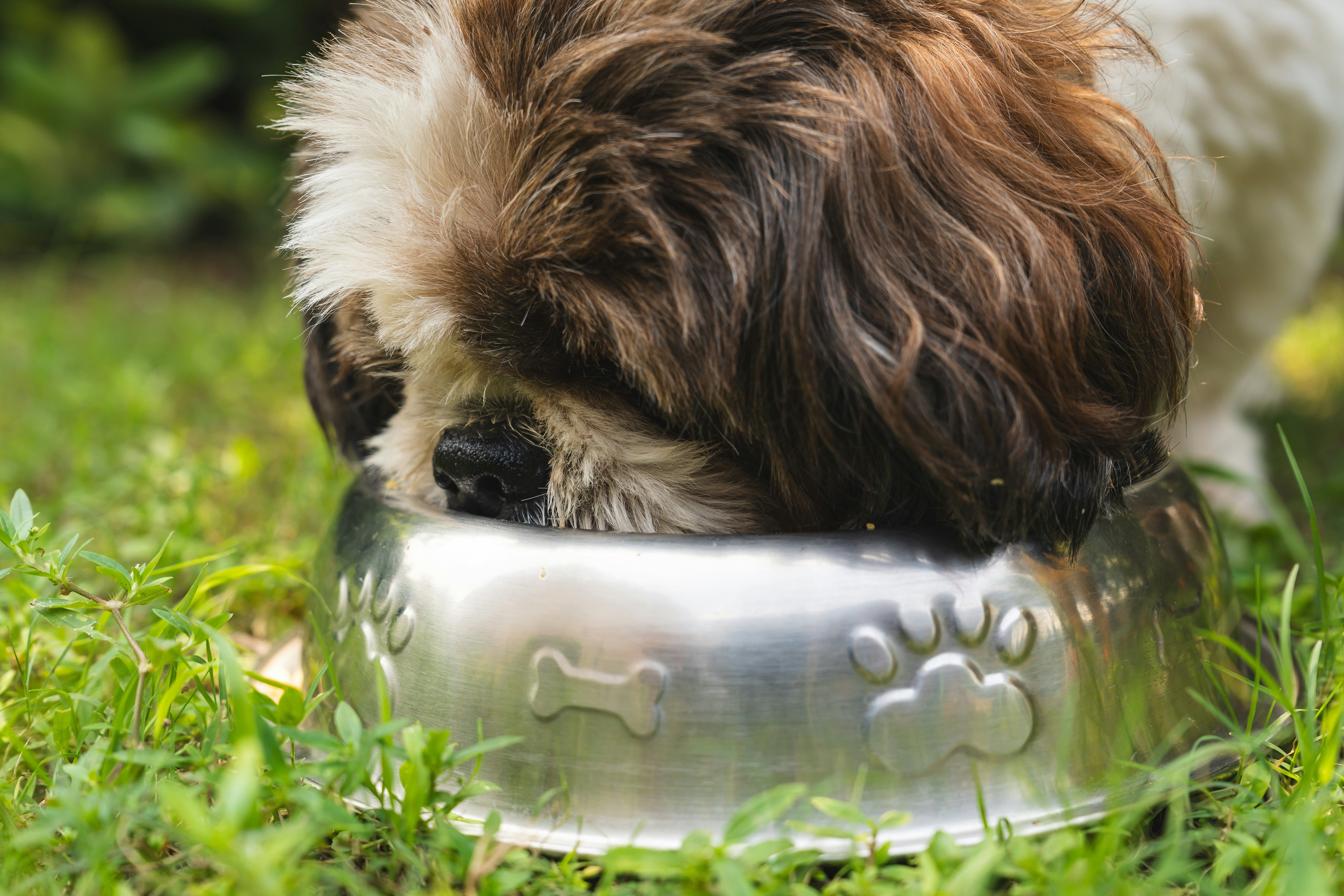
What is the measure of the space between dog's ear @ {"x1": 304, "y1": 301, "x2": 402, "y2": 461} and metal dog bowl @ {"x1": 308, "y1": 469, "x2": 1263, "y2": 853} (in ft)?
1.57

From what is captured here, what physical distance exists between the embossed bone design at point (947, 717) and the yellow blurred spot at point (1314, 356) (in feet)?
8.62

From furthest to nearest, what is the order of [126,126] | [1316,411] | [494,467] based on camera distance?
[126,126]
[1316,411]
[494,467]

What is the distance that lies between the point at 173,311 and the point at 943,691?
505cm

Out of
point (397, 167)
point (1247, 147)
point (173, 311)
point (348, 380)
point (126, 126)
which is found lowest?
point (173, 311)

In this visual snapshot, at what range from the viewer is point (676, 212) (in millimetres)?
1304

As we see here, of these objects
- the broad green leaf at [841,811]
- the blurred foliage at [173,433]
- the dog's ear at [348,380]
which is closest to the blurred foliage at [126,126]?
the blurred foliage at [173,433]

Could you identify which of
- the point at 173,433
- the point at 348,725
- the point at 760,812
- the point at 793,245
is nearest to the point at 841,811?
the point at 760,812

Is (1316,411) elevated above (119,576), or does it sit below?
below

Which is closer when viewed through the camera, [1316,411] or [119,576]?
[119,576]

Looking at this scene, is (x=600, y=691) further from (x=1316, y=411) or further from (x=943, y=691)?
(x=1316, y=411)

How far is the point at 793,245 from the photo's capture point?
1.27 meters

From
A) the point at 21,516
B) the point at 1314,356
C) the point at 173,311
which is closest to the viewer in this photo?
the point at 21,516

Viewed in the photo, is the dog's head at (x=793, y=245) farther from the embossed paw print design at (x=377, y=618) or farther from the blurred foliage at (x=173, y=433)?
the blurred foliage at (x=173, y=433)

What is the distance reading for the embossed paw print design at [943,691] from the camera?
1255 mm
